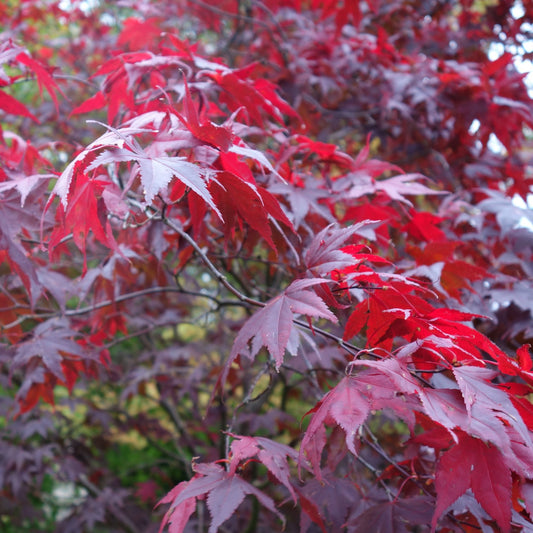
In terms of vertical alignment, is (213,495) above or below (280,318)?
below

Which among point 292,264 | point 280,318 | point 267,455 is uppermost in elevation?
point 280,318

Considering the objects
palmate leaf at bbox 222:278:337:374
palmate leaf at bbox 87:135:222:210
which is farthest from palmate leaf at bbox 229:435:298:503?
palmate leaf at bbox 87:135:222:210

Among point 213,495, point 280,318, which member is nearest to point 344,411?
point 280,318

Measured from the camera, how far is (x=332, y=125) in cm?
270

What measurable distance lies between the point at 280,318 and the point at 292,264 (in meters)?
0.57

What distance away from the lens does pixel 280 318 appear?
886mm

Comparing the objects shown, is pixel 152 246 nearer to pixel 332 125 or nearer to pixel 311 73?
pixel 311 73

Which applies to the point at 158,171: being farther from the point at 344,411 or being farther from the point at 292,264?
the point at 292,264

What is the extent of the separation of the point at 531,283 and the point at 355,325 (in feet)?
2.74

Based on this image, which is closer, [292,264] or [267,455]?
[267,455]

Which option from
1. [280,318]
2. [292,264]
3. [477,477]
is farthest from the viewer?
[292,264]

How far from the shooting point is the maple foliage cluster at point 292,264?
0.86 m

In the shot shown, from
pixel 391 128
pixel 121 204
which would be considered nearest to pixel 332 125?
pixel 391 128

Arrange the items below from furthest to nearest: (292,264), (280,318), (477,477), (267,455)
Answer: (292,264)
(267,455)
(280,318)
(477,477)
